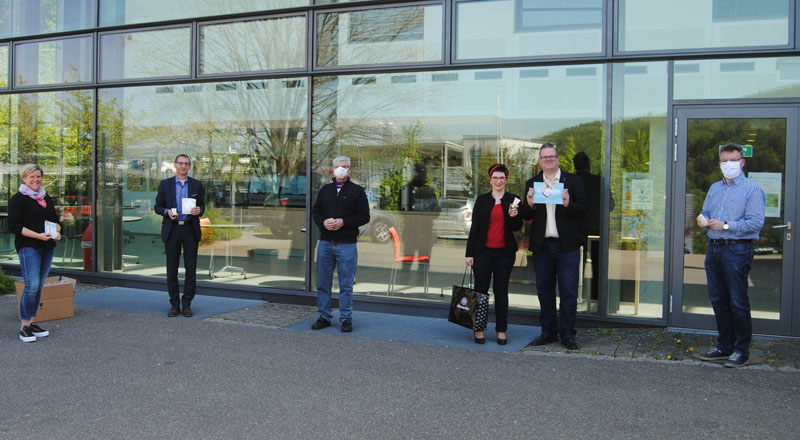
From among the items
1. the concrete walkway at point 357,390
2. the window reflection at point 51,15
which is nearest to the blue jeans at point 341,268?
the concrete walkway at point 357,390

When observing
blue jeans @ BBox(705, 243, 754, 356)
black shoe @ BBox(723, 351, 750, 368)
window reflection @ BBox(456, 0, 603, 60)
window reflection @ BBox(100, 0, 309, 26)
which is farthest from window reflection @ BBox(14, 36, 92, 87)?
black shoe @ BBox(723, 351, 750, 368)

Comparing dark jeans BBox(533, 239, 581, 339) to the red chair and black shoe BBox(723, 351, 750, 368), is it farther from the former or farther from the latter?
the red chair

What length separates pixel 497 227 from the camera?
664cm

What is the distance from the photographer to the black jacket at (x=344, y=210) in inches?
284

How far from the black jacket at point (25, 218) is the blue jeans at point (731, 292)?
655cm

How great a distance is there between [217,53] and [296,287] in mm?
3529

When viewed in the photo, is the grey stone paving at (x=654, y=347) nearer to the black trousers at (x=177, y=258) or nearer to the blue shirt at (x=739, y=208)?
the black trousers at (x=177, y=258)

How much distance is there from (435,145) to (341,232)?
6.37 ft

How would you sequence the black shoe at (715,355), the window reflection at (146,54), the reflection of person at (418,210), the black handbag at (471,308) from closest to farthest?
the black shoe at (715,355)
the black handbag at (471,308)
the reflection of person at (418,210)
the window reflection at (146,54)

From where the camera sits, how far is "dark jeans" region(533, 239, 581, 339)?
21.5ft

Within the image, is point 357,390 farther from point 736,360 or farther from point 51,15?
point 51,15

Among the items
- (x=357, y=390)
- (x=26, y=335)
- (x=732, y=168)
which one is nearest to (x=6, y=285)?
(x=26, y=335)

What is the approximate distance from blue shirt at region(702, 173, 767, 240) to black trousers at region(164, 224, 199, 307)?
227 inches

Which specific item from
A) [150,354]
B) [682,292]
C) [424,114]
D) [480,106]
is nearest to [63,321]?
[150,354]
